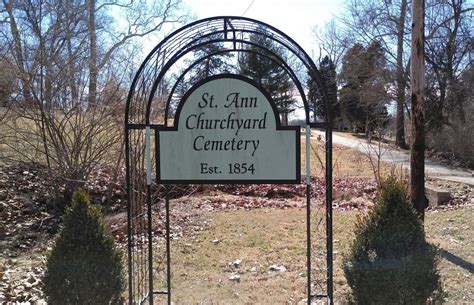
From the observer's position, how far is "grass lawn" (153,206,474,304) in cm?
423

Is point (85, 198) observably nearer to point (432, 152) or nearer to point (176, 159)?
point (176, 159)

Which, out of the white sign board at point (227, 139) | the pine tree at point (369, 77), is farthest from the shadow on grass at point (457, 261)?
the pine tree at point (369, 77)

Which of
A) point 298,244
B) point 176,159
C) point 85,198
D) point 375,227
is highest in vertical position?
point 176,159

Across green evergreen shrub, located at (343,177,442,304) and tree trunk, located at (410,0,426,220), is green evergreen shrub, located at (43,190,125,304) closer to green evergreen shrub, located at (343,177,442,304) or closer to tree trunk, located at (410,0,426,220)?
green evergreen shrub, located at (343,177,442,304)

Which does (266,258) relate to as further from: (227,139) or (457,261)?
(227,139)

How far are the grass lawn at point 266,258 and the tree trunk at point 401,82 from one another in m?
16.6

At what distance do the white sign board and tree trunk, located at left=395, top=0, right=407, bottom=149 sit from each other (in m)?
22.0

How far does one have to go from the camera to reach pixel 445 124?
21141 mm

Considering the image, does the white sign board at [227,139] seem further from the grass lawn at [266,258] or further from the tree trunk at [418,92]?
the tree trunk at [418,92]

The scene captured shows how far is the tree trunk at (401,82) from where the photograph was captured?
894 inches

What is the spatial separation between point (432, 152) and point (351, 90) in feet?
32.8

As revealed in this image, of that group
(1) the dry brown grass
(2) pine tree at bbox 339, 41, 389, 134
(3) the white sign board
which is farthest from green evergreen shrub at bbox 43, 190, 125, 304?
(2) pine tree at bbox 339, 41, 389, 134

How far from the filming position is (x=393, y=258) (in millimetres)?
3010

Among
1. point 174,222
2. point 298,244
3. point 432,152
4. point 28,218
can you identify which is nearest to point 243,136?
point 298,244
